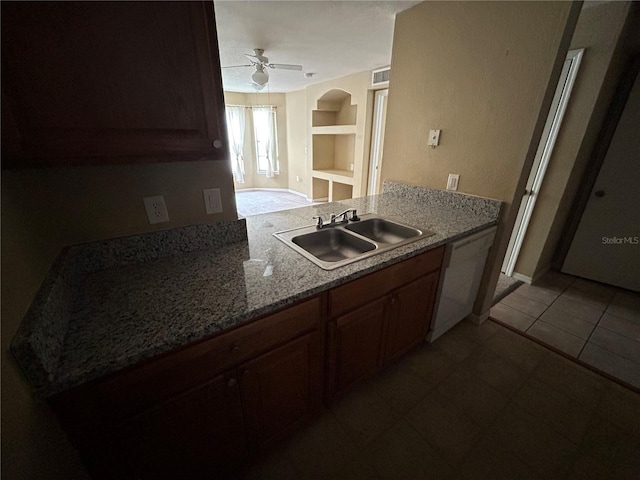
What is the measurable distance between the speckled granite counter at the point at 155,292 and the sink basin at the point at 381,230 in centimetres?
22

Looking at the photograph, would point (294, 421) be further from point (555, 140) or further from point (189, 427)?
point (555, 140)

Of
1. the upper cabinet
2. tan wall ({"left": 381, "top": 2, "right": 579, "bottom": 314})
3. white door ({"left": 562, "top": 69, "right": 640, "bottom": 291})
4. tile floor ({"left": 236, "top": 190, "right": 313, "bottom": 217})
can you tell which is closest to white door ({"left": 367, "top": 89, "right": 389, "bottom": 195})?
tile floor ({"left": 236, "top": 190, "right": 313, "bottom": 217})

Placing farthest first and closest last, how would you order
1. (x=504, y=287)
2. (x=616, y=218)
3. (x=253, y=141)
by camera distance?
(x=253, y=141), (x=504, y=287), (x=616, y=218)

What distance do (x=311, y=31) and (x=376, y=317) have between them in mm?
2665

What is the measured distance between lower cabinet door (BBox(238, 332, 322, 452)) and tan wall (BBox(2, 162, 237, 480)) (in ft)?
1.61

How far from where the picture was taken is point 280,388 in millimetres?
1050

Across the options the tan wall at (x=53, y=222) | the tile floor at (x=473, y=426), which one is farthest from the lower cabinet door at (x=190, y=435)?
the tile floor at (x=473, y=426)

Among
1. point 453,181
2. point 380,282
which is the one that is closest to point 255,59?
point 453,181

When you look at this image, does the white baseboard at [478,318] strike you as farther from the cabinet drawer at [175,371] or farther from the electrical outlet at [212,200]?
the electrical outlet at [212,200]

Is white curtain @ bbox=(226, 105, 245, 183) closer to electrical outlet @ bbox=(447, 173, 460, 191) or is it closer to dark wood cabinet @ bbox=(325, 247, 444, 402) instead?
electrical outlet @ bbox=(447, 173, 460, 191)

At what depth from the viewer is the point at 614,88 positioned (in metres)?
2.18

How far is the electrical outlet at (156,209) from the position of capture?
1.05m

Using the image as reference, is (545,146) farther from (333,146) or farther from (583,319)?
(333,146)

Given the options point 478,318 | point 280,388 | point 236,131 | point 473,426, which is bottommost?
point 473,426
